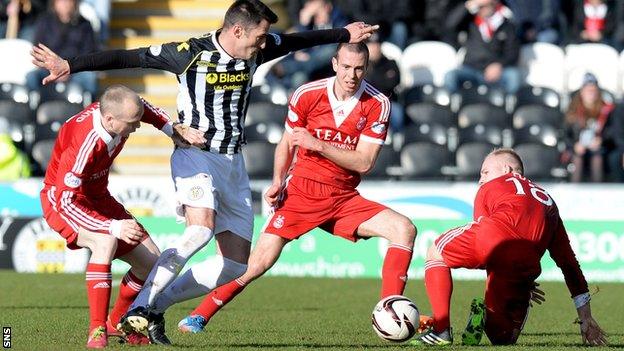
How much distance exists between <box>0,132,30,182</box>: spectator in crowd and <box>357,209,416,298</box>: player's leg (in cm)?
846

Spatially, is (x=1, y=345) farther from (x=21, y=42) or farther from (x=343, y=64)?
(x=21, y=42)

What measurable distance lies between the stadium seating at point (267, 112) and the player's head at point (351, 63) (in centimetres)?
839

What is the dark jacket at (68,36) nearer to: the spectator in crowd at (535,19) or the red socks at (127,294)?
the spectator in crowd at (535,19)

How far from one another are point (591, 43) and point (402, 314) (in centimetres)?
1256

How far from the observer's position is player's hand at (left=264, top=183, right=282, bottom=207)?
10.0 meters

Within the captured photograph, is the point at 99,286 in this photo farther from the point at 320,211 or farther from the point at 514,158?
the point at 514,158

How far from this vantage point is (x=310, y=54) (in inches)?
769

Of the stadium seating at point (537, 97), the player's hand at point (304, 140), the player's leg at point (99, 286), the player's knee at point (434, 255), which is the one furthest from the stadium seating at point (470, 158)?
the player's leg at point (99, 286)

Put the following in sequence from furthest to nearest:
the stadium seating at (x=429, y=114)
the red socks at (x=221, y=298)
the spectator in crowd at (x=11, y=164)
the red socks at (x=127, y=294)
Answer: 1. the stadium seating at (x=429, y=114)
2. the spectator in crowd at (x=11, y=164)
3. the red socks at (x=221, y=298)
4. the red socks at (x=127, y=294)

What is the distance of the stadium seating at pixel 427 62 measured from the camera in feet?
65.3

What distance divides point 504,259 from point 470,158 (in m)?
9.06

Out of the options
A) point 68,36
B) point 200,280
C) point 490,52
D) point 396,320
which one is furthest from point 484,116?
point 396,320

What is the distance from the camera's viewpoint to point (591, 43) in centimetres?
2025

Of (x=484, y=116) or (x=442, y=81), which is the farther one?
(x=442, y=81)
